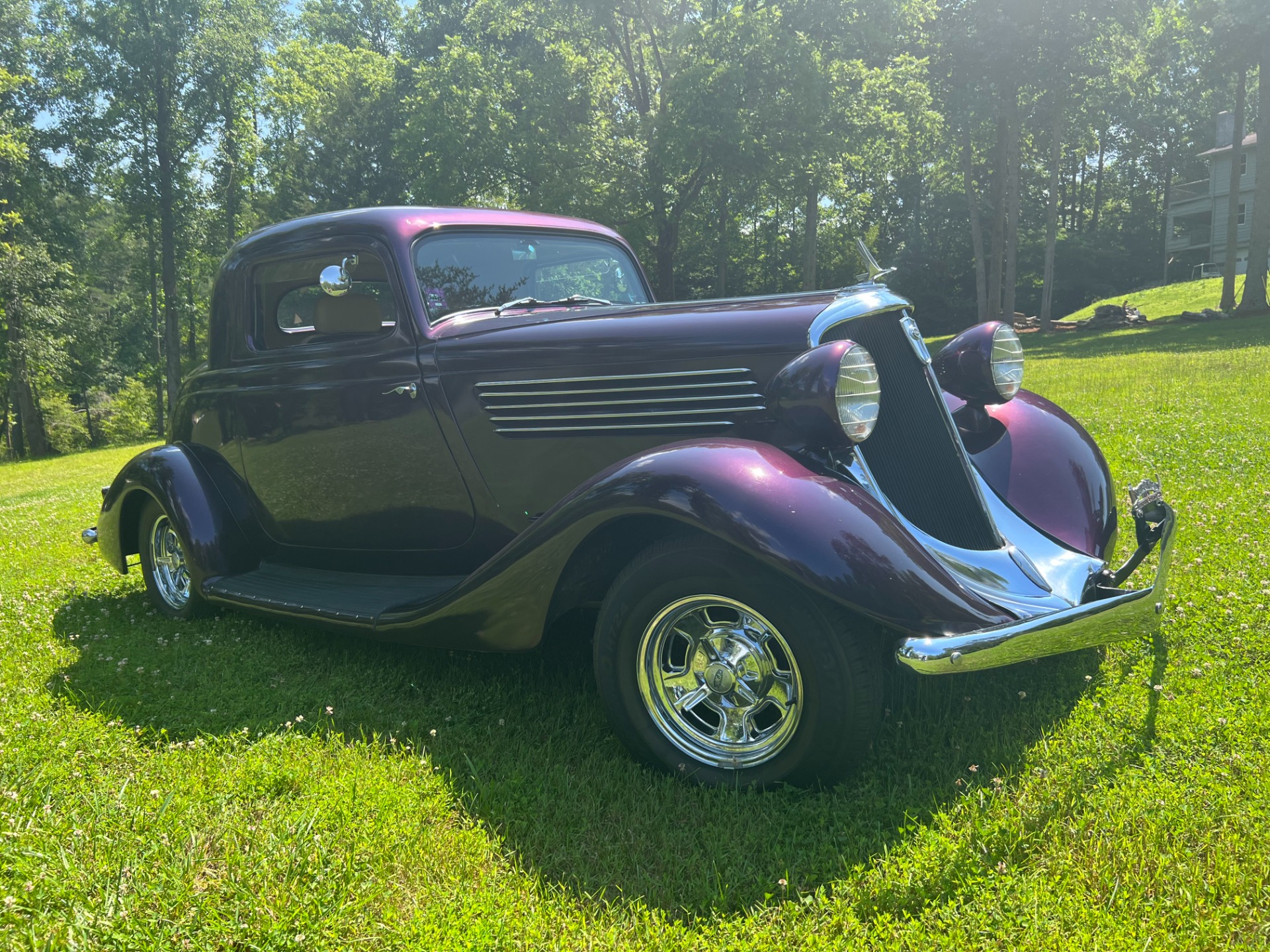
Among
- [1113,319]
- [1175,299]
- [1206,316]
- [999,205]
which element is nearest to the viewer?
[1206,316]

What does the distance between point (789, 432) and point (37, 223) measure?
98.6ft

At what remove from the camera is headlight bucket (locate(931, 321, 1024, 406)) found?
396 centimetres

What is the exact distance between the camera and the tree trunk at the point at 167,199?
947 inches

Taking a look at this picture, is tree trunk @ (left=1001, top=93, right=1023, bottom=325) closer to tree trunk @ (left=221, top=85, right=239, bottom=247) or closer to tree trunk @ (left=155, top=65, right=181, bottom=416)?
tree trunk @ (left=221, top=85, right=239, bottom=247)

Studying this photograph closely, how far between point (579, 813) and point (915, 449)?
5.68ft

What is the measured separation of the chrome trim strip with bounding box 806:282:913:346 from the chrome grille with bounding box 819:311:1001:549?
0.03 meters

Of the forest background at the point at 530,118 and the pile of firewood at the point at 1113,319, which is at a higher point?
the forest background at the point at 530,118

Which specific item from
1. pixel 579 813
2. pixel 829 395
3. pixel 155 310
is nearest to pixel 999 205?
pixel 829 395

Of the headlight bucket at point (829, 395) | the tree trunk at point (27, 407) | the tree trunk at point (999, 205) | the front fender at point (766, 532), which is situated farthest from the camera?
the tree trunk at point (27, 407)

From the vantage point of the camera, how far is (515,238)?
4.21 metres

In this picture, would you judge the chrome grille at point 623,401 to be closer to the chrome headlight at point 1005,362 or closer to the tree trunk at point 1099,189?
the chrome headlight at point 1005,362

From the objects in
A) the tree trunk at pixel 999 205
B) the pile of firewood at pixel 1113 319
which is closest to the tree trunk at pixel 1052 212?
the pile of firewood at pixel 1113 319

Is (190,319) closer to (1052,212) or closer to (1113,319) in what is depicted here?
(1052,212)

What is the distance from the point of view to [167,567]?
4.73m
